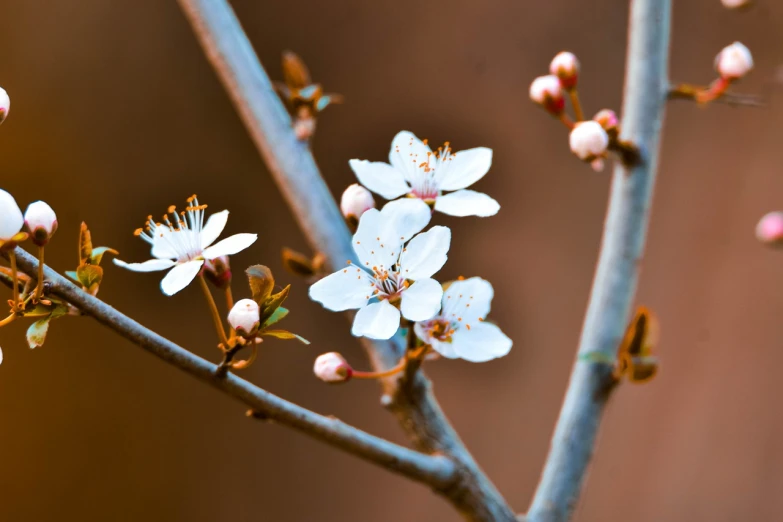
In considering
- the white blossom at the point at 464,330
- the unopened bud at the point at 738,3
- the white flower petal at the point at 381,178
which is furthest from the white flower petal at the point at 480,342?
the unopened bud at the point at 738,3

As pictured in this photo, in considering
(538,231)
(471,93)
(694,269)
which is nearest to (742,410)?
(694,269)

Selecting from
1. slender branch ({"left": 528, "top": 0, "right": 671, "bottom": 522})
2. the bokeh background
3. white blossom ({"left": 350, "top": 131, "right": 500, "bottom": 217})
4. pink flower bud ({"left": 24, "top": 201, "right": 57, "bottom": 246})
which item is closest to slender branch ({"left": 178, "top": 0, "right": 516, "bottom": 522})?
slender branch ({"left": 528, "top": 0, "right": 671, "bottom": 522})

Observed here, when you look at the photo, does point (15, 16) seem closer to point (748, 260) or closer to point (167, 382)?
point (167, 382)

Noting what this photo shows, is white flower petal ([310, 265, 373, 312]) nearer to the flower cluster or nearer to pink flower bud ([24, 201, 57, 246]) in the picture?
the flower cluster

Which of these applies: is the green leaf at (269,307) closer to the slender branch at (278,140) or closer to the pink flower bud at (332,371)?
the pink flower bud at (332,371)

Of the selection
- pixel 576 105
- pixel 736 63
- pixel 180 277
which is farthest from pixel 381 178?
pixel 736 63

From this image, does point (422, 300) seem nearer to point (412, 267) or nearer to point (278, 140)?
point (412, 267)
